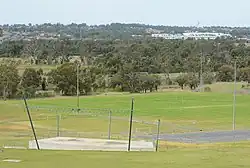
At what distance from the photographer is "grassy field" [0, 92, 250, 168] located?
20.8 meters

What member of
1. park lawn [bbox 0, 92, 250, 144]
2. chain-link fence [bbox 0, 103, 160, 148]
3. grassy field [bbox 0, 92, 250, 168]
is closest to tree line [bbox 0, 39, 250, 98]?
grassy field [bbox 0, 92, 250, 168]

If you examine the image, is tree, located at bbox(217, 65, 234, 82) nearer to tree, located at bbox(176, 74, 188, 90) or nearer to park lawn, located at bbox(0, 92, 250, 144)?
tree, located at bbox(176, 74, 188, 90)

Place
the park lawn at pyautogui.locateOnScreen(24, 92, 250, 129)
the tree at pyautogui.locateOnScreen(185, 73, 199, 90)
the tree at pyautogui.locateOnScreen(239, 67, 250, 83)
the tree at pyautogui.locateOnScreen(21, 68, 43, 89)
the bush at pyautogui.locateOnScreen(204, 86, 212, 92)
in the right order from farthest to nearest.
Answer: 1. the tree at pyautogui.locateOnScreen(185, 73, 199, 90)
2. the tree at pyautogui.locateOnScreen(239, 67, 250, 83)
3. the bush at pyautogui.locateOnScreen(204, 86, 212, 92)
4. the tree at pyautogui.locateOnScreen(21, 68, 43, 89)
5. the park lawn at pyautogui.locateOnScreen(24, 92, 250, 129)

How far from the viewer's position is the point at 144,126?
179ft

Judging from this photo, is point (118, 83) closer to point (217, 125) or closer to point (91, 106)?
point (91, 106)

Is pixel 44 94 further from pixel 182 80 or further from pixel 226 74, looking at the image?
pixel 226 74

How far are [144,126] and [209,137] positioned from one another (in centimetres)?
1085

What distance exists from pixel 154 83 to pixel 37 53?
54808 millimetres

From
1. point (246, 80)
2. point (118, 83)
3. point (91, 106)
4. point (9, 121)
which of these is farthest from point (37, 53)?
point (9, 121)

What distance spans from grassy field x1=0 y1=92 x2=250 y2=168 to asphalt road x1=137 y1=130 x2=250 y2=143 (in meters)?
4.09

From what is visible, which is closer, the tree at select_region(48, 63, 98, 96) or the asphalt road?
the asphalt road

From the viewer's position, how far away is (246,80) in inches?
4727

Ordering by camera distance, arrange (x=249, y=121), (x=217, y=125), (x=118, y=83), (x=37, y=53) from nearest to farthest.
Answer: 1. (x=217, y=125)
2. (x=249, y=121)
3. (x=118, y=83)
4. (x=37, y=53)

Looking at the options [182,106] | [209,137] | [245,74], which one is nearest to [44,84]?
[182,106]
